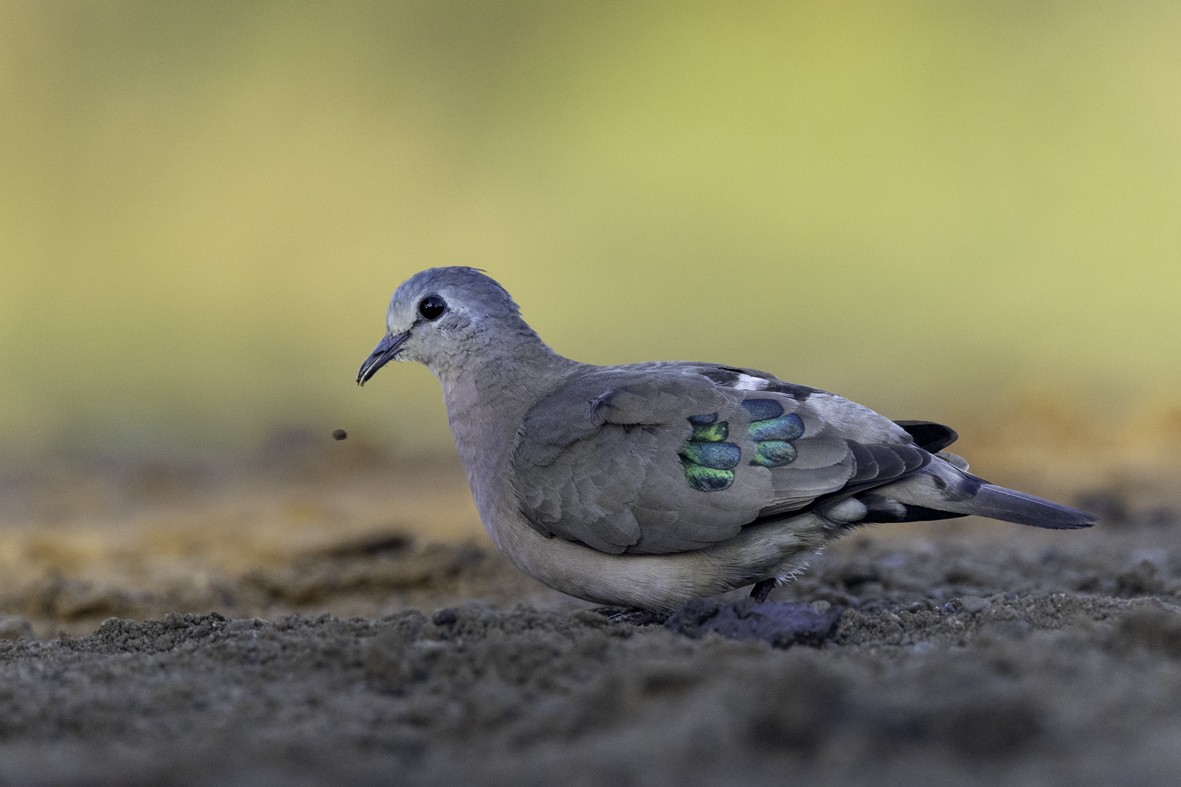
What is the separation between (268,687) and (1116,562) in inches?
180

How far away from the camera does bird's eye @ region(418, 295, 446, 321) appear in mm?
6258

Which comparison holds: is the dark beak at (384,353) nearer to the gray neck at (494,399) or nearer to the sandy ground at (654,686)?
the gray neck at (494,399)

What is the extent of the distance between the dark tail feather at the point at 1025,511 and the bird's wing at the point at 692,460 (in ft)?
0.81

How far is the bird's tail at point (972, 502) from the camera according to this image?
541cm

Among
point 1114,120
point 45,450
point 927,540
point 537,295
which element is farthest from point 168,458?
point 1114,120

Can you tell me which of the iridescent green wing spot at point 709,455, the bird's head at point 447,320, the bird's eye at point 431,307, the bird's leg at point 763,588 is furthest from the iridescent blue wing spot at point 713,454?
the bird's eye at point 431,307

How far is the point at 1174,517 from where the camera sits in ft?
29.8

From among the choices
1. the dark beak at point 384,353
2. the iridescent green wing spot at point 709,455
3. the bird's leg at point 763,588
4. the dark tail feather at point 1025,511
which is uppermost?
the dark beak at point 384,353

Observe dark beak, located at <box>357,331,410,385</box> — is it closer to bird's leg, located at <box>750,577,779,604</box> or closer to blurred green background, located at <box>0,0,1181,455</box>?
bird's leg, located at <box>750,577,779,604</box>

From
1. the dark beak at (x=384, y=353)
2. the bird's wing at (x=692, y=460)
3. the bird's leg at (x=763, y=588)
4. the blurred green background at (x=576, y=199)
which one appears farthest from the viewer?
the blurred green background at (x=576, y=199)

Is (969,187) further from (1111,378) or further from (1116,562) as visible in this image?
(1116,562)

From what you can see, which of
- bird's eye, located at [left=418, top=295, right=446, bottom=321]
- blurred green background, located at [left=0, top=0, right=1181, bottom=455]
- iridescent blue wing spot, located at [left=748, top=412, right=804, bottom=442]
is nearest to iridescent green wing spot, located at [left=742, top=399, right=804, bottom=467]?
iridescent blue wing spot, located at [left=748, top=412, right=804, bottom=442]

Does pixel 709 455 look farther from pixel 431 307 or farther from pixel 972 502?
pixel 431 307

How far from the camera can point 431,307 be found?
6277mm
